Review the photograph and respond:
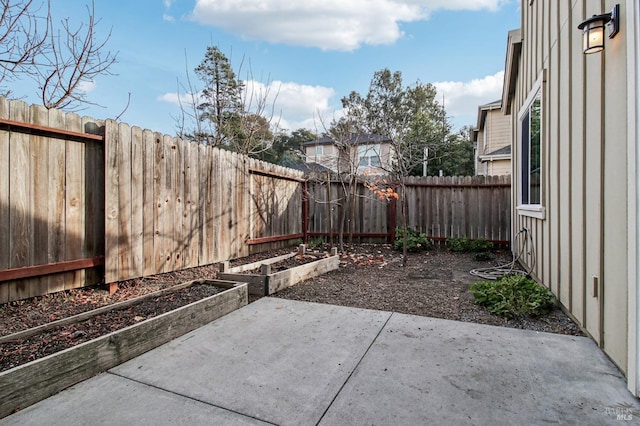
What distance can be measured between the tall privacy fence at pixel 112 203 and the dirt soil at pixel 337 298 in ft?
0.53

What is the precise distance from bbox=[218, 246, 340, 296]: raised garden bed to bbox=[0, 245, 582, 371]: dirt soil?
92 millimetres

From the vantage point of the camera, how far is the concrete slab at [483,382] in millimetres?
1588

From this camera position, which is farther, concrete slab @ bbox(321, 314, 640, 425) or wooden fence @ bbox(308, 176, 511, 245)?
wooden fence @ bbox(308, 176, 511, 245)

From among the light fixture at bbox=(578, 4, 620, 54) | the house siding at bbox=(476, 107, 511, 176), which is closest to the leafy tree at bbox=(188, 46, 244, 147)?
the light fixture at bbox=(578, 4, 620, 54)

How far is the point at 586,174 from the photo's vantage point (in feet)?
8.09

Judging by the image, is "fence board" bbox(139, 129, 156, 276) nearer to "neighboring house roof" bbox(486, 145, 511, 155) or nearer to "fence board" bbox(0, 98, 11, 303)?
"fence board" bbox(0, 98, 11, 303)

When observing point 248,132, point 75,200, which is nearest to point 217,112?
point 248,132

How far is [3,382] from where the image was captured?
1579mm

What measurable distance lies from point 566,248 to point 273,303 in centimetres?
286

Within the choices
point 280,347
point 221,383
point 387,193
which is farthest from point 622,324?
point 387,193

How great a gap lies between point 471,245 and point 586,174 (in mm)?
4702

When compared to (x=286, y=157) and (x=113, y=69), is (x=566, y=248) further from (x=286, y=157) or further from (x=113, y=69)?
(x=286, y=157)

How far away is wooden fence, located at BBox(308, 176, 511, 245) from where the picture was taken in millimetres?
7254

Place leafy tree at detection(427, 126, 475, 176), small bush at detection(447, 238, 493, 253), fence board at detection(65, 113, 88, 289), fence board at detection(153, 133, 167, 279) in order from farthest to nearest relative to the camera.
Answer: leafy tree at detection(427, 126, 475, 176)
small bush at detection(447, 238, 493, 253)
fence board at detection(153, 133, 167, 279)
fence board at detection(65, 113, 88, 289)
